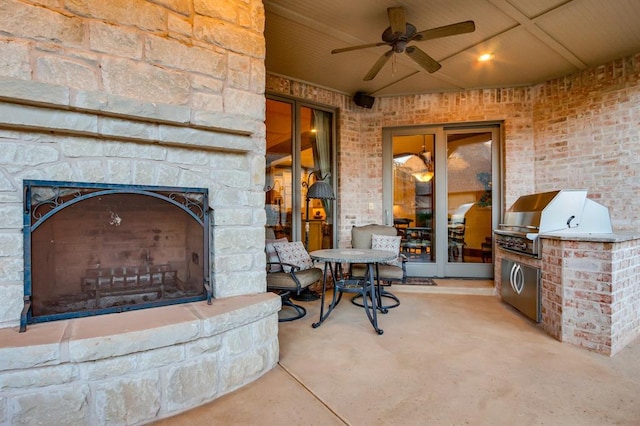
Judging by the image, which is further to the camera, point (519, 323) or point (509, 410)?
point (519, 323)

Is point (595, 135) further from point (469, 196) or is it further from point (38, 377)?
point (38, 377)

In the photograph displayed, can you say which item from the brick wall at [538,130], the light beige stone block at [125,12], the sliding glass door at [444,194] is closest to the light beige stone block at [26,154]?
the light beige stone block at [125,12]

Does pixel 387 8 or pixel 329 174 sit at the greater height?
pixel 387 8

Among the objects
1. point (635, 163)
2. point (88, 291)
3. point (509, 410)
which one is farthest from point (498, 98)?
point (88, 291)

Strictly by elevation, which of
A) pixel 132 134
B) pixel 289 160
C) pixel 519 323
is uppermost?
pixel 289 160

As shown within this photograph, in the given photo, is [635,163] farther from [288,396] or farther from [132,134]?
[132,134]

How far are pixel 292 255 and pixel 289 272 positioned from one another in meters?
0.29

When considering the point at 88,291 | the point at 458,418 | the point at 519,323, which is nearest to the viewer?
the point at 458,418

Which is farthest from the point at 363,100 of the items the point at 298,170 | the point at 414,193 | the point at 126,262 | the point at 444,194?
the point at 126,262

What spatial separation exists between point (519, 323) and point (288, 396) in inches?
98.7

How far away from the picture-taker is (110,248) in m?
1.88

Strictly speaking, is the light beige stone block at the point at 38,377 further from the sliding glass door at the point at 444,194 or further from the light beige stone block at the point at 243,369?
the sliding glass door at the point at 444,194

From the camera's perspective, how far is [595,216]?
3.22m

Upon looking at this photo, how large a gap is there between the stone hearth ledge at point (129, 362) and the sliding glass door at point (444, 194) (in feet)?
11.8
